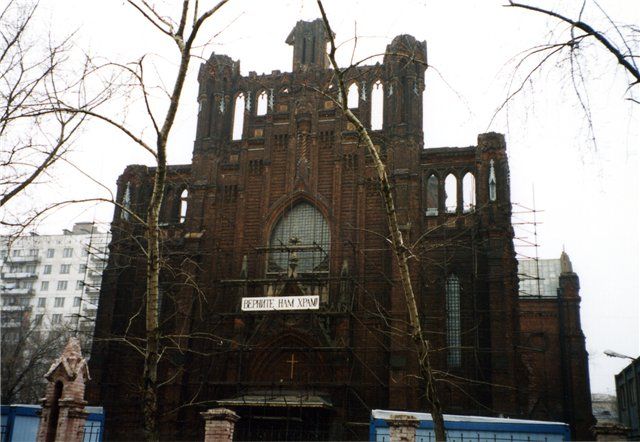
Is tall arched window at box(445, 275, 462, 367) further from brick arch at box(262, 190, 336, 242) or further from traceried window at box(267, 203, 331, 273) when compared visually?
brick arch at box(262, 190, 336, 242)

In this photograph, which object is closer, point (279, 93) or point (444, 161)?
point (444, 161)

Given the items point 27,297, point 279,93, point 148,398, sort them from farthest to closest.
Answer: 1. point 27,297
2. point 279,93
3. point 148,398

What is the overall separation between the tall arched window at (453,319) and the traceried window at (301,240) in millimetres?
5291

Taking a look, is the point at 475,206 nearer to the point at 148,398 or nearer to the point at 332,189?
the point at 332,189

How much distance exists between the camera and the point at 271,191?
30703 mm

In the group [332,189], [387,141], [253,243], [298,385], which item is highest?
[387,141]

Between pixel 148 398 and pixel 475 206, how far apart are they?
18959 mm

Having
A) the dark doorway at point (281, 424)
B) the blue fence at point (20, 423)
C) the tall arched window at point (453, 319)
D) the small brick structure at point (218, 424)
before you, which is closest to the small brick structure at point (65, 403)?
the small brick structure at point (218, 424)

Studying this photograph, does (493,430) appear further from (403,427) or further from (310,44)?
(310,44)

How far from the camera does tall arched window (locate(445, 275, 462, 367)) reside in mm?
27125

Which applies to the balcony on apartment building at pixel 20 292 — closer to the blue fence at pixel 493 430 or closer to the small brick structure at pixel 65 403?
the blue fence at pixel 493 430

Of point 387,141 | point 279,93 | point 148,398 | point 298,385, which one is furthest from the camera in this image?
point 279,93

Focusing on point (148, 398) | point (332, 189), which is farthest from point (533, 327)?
point (148, 398)

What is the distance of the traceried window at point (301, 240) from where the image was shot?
29.2 meters
